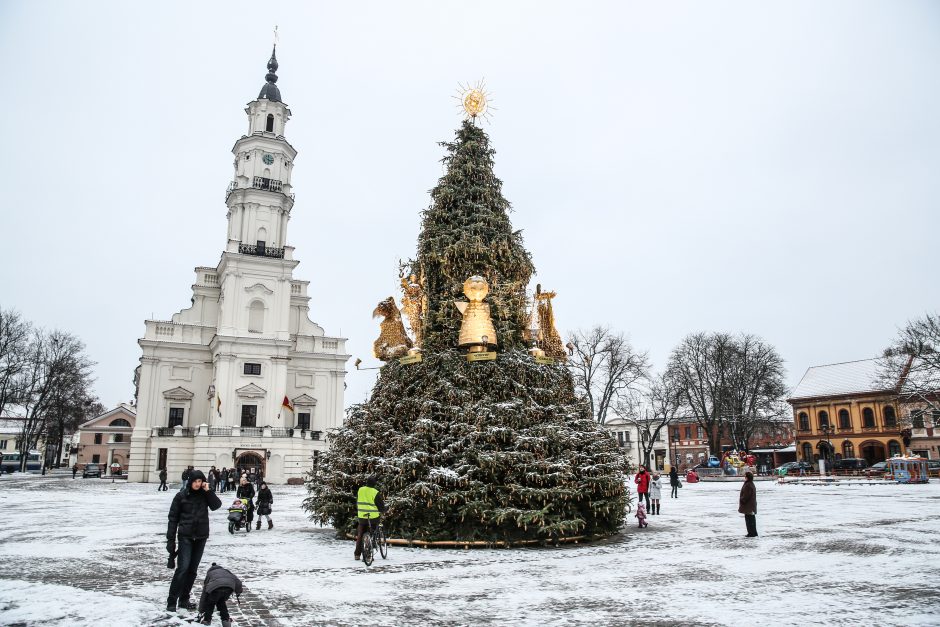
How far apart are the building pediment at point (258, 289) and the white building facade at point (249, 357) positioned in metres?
0.08

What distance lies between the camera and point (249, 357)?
167 feet

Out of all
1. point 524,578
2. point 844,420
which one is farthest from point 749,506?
point 844,420

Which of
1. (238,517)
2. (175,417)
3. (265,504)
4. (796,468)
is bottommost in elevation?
(796,468)

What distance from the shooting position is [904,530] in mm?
14375

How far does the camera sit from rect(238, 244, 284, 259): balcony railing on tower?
175 feet

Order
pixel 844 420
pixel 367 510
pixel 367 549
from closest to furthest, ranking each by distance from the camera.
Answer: pixel 367 549 < pixel 367 510 < pixel 844 420

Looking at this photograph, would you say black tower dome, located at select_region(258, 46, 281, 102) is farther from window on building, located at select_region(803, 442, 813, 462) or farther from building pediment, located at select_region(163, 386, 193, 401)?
window on building, located at select_region(803, 442, 813, 462)

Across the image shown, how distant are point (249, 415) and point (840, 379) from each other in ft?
195

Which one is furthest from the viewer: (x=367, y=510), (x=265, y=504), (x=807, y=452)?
(x=807, y=452)

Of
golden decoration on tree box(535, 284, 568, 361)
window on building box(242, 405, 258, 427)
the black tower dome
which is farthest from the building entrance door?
golden decoration on tree box(535, 284, 568, 361)

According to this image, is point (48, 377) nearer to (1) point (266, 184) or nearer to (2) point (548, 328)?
(1) point (266, 184)

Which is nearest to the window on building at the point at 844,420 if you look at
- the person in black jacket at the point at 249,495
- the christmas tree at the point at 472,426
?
the christmas tree at the point at 472,426

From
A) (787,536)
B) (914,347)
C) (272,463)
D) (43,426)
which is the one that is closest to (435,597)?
(787,536)

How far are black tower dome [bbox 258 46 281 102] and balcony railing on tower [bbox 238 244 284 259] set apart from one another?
13856mm
